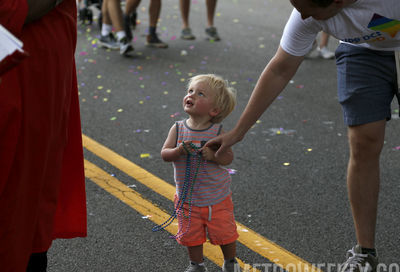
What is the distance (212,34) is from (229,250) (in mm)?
6532

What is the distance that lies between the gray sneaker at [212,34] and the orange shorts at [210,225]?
21.1 feet

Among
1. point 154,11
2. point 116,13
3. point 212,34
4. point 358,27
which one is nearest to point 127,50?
point 116,13

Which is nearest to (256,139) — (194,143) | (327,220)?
(327,220)

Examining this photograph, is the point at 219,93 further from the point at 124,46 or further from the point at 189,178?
the point at 124,46

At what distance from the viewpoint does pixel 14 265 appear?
2.57 meters

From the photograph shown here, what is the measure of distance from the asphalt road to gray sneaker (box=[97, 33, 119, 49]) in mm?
94

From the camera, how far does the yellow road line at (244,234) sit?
11.3 feet

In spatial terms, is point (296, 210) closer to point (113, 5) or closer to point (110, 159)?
point (110, 159)

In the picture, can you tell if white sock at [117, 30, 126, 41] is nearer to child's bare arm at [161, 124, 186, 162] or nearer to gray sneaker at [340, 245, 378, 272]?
child's bare arm at [161, 124, 186, 162]

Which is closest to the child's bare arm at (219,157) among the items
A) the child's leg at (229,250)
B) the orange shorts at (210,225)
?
the orange shorts at (210,225)

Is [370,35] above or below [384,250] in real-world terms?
above

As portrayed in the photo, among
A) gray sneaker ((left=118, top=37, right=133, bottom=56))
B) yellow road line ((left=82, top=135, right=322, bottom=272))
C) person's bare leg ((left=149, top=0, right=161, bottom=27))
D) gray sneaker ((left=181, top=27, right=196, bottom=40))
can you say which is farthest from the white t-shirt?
gray sneaker ((left=181, top=27, right=196, bottom=40))

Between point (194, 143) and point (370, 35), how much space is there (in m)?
0.94

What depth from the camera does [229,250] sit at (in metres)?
3.25
